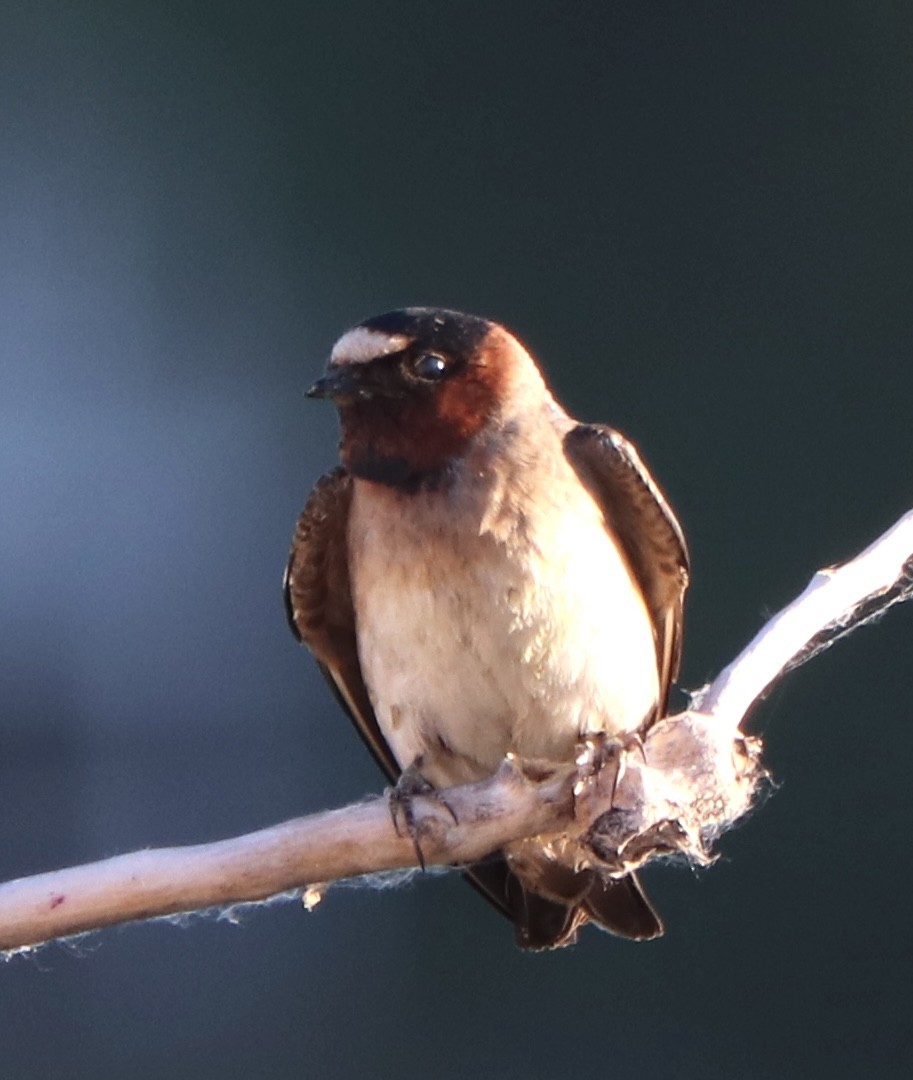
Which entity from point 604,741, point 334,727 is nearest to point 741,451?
point 334,727

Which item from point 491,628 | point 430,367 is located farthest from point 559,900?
point 430,367

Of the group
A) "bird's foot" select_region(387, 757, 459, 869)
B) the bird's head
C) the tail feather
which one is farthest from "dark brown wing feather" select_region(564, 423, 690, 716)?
"bird's foot" select_region(387, 757, 459, 869)

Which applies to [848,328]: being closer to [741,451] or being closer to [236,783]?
[741,451]

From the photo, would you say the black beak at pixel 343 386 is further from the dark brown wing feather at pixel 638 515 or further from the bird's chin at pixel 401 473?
the dark brown wing feather at pixel 638 515

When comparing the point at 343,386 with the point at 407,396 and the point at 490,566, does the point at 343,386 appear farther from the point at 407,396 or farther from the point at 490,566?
the point at 490,566

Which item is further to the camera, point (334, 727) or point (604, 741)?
point (334, 727)

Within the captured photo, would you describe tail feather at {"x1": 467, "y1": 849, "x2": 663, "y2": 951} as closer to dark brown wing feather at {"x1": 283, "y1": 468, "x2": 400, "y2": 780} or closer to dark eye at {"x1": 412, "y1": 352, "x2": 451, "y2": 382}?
dark brown wing feather at {"x1": 283, "y1": 468, "x2": 400, "y2": 780}

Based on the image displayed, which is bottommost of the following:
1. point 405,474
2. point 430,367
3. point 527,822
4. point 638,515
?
point 527,822
